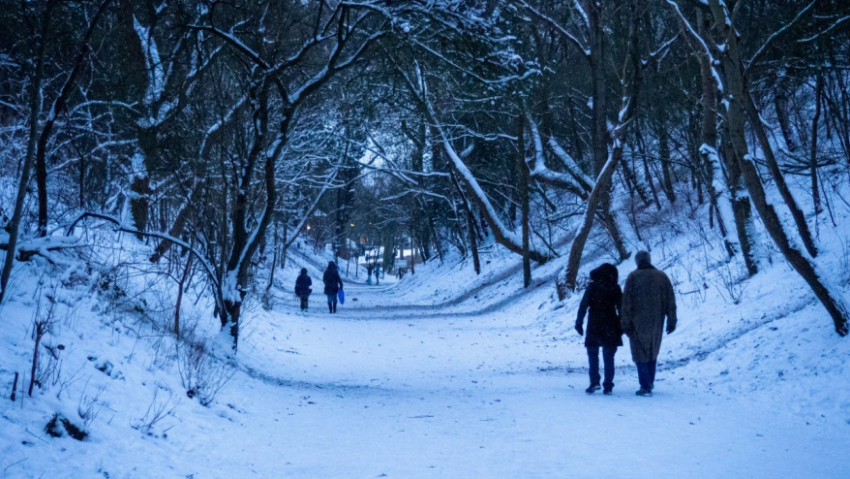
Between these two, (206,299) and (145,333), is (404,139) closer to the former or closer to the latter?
(206,299)

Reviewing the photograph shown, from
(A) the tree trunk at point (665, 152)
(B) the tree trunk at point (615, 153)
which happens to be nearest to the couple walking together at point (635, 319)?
(B) the tree trunk at point (615, 153)

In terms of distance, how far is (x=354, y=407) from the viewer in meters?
8.40

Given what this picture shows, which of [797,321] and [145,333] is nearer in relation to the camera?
[145,333]

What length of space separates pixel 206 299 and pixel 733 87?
10676mm

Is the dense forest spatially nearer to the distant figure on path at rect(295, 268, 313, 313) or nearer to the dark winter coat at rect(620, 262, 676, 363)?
the dark winter coat at rect(620, 262, 676, 363)

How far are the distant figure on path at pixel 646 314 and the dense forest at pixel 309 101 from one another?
1724 millimetres

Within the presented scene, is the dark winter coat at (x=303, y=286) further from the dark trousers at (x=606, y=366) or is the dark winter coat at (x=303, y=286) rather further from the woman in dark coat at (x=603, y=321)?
the dark trousers at (x=606, y=366)

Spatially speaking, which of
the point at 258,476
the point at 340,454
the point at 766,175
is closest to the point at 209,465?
the point at 258,476

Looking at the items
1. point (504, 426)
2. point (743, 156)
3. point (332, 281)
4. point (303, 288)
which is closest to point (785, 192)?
point (743, 156)

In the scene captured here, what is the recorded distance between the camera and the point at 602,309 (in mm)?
8812

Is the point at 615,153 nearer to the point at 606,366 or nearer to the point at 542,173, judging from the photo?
the point at 542,173

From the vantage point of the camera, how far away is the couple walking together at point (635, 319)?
826 centimetres

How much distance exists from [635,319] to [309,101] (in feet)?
26.7

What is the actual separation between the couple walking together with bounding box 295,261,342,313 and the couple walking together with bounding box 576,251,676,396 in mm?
16660
